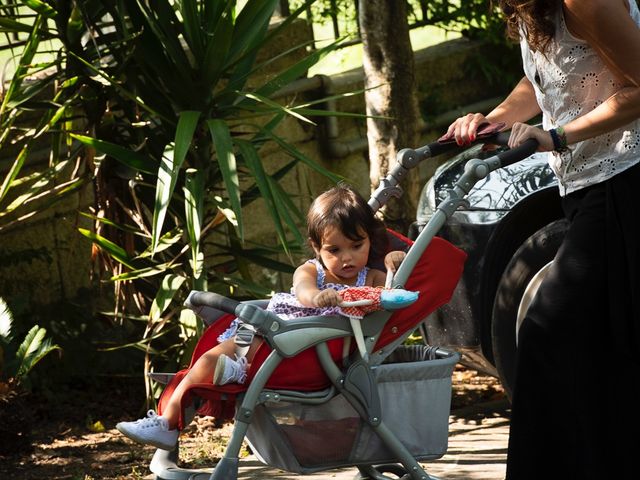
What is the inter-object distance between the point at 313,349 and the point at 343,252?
0.36 m

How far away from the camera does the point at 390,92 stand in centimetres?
642

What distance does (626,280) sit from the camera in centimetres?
334

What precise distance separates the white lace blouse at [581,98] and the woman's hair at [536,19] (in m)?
0.02

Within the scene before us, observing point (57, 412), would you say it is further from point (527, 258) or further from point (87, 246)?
point (527, 258)

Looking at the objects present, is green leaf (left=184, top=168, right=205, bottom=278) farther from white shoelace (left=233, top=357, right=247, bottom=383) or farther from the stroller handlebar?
white shoelace (left=233, top=357, right=247, bottom=383)

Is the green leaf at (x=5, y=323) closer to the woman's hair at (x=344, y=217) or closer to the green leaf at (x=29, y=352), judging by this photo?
the green leaf at (x=29, y=352)

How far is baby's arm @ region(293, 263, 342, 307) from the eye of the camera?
3.62 meters

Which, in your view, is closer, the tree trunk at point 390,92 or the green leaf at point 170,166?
the green leaf at point 170,166

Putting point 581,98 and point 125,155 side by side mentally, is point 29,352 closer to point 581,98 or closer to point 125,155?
point 125,155

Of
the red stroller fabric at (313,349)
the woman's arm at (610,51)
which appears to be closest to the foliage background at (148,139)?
the red stroller fabric at (313,349)

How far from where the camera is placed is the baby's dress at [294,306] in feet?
12.6

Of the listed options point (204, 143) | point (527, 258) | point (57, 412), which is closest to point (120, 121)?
point (204, 143)

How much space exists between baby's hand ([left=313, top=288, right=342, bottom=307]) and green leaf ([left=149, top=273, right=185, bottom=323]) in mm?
1890

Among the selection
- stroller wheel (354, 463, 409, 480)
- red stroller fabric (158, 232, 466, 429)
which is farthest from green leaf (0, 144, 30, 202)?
stroller wheel (354, 463, 409, 480)
